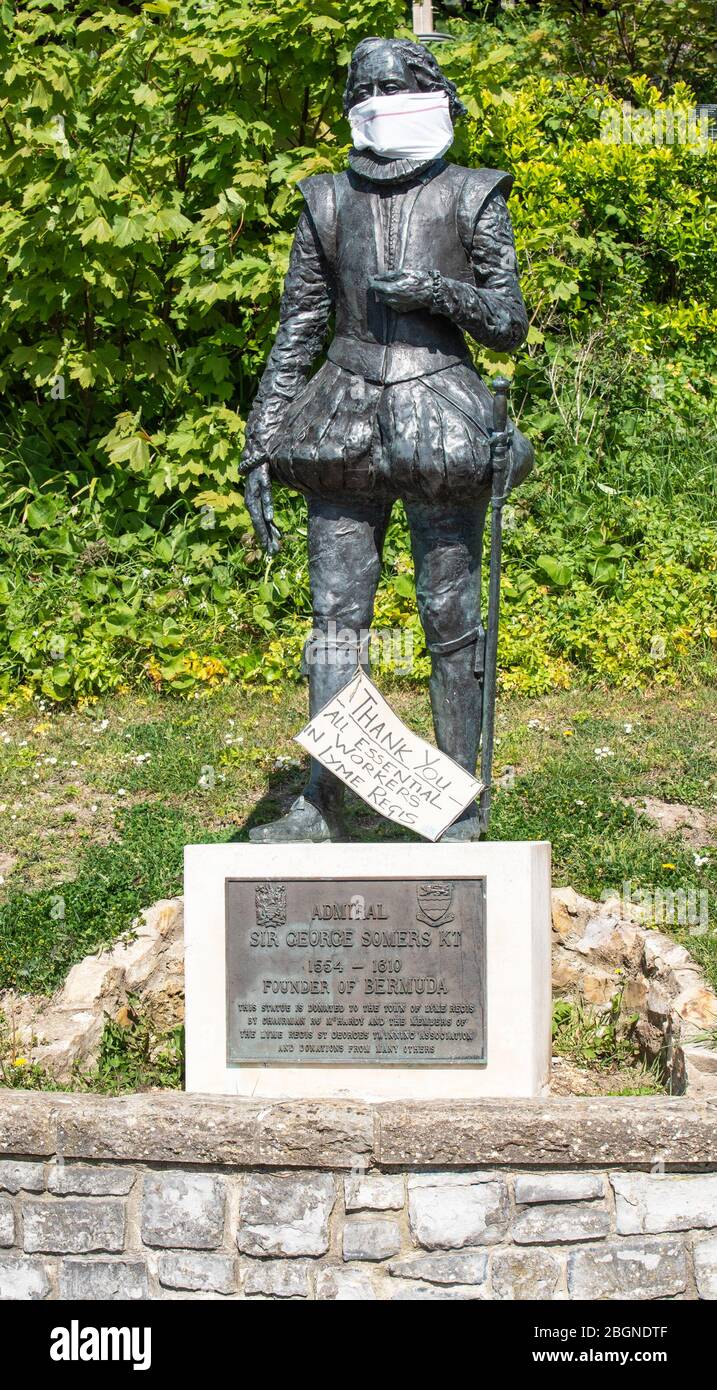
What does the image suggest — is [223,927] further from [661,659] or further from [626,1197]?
[661,659]

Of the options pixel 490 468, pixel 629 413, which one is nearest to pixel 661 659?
pixel 629 413

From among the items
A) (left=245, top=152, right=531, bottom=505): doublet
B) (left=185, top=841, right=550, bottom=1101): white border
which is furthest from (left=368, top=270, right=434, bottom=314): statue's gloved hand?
(left=185, top=841, right=550, bottom=1101): white border

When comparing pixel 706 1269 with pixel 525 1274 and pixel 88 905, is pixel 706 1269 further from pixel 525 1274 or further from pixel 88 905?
pixel 88 905

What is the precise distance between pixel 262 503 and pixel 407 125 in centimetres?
121

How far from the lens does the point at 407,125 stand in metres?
4.69

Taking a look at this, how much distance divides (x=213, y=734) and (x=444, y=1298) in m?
3.73

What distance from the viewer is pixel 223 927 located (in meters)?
4.51

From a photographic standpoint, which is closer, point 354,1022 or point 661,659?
point 354,1022

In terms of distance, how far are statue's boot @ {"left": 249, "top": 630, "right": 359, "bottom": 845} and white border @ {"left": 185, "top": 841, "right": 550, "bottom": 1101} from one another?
0.96 ft

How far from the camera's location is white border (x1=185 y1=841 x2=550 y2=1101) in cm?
436

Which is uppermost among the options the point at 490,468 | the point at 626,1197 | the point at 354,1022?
the point at 490,468

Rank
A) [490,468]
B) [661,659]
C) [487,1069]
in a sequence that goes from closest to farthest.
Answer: [487,1069] → [490,468] → [661,659]

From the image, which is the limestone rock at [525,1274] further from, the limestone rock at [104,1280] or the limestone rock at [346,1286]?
the limestone rock at [104,1280]

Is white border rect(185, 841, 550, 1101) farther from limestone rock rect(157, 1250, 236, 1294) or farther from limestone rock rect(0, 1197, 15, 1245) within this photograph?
limestone rock rect(0, 1197, 15, 1245)
